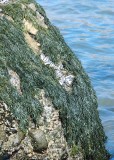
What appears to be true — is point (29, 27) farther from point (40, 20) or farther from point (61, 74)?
point (61, 74)

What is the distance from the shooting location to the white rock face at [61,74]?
6.12 meters

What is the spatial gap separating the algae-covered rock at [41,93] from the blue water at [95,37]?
1.22 m

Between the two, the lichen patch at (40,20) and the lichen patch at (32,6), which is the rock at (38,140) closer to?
the lichen patch at (40,20)

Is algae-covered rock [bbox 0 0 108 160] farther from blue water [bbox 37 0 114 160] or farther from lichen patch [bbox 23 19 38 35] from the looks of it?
blue water [bbox 37 0 114 160]

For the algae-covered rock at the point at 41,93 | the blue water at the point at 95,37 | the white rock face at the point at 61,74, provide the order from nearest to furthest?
the algae-covered rock at the point at 41,93 → the white rock face at the point at 61,74 → the blue water at the point at 95,37

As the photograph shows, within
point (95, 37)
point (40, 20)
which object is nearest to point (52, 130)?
point (40, 20)

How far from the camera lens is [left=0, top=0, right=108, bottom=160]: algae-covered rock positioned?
5.00m

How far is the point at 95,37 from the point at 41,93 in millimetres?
8714

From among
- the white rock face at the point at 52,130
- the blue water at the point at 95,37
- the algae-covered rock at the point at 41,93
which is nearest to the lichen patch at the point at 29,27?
the algae-covered rock at the point at 41,93

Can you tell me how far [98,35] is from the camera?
46.5 ft

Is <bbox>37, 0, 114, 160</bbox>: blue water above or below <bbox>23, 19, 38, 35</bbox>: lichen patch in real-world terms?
above

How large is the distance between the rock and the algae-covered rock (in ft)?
0.13

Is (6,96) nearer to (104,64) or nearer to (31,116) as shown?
(31,116)

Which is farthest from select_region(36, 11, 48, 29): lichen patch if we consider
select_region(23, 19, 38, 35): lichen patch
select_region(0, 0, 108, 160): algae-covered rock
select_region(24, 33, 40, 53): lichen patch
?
select_region(24, 33, 40, 53): lichen patch
